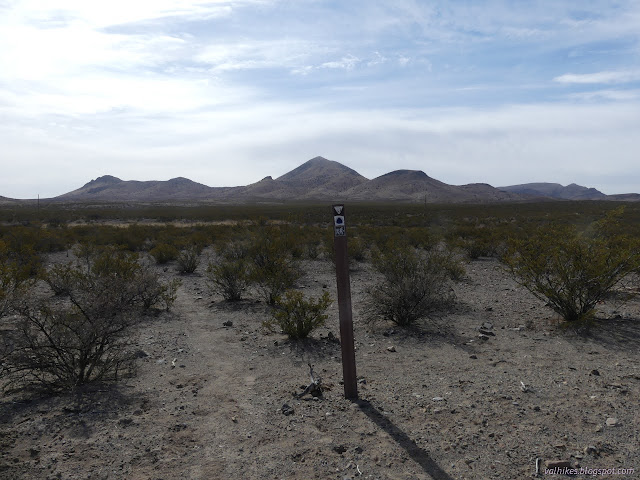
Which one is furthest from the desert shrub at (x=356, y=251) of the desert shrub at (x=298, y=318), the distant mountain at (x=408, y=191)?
the distant mountain at (x=408, y=191)

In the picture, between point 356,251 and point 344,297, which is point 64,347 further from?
point 356,251

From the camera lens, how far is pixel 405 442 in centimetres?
454

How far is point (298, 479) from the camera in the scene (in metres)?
3.98

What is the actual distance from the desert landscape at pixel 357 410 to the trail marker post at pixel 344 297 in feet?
0.81

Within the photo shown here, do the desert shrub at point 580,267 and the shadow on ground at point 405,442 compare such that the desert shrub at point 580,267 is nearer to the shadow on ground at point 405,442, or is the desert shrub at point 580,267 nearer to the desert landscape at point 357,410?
the desert landscape at point 357,410

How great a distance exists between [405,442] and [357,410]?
84 cm

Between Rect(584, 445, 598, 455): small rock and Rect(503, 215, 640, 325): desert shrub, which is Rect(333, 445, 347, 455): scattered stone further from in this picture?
Rect(503, 215, 640, 325): desert shrub

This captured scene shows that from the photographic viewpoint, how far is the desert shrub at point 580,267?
27.2 ft

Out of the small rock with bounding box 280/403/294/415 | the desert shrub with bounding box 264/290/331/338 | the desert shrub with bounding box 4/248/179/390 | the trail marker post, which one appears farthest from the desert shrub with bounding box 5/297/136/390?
the trail marker post

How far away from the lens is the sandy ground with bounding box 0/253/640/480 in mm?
4168

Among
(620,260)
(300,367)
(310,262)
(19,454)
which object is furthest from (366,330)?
(310,262)

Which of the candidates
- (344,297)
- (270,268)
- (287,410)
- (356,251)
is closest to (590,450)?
(344,297)

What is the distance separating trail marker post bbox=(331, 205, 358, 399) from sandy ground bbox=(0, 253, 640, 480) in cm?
25

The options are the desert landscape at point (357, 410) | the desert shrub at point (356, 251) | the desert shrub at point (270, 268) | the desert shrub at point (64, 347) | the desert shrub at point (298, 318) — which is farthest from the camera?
the desert shrub at point (356, 251)
